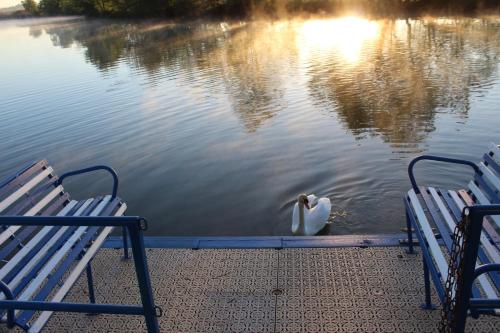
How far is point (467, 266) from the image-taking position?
264 cm

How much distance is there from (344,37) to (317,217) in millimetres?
26976

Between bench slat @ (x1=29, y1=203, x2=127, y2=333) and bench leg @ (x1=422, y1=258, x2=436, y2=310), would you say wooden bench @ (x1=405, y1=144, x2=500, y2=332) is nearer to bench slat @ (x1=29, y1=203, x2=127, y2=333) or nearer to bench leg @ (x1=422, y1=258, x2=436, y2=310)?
bench leg @ (x1=422, y1=258, x2=436, y2=310)

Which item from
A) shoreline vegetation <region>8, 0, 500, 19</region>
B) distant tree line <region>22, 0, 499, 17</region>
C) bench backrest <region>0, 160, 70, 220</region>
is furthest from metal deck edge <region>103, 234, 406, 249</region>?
distant tree line <region>22, 0, 499, 17</region>

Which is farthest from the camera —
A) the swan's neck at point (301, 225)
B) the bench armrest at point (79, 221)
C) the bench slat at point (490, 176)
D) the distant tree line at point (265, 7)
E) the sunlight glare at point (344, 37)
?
the distant tree line at point (265, 7)

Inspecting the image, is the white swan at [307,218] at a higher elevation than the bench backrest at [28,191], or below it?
below

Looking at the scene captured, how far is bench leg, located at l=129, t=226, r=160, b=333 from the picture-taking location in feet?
9.20

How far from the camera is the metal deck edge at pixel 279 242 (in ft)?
16.7

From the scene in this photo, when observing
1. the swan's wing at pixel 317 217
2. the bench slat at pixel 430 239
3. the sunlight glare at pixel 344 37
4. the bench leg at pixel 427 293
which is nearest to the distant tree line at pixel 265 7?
the sunlight glare at pixel 344 37

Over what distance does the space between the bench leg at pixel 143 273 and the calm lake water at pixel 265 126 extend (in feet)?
14.8

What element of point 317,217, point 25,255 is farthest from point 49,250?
point 317,217

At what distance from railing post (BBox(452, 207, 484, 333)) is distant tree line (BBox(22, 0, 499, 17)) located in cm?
4039

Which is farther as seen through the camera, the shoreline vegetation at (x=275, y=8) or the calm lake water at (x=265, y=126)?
the shoreline vegetation at (x=275, y=8)

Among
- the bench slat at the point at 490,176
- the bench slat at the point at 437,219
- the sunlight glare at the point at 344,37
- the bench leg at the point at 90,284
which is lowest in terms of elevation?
the sunlight glare at the point at 344,37

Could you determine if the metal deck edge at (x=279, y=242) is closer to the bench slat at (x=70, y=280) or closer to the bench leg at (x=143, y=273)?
the bench slat at (x=70, y=280)
